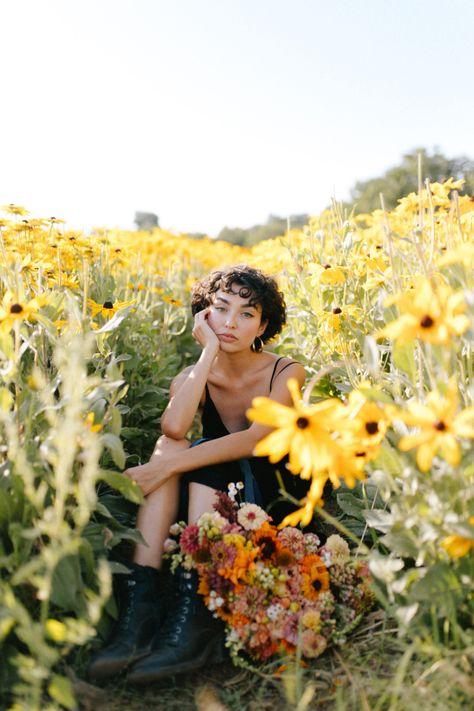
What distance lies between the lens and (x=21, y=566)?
1.57 meters

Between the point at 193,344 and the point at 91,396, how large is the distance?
11.9ft

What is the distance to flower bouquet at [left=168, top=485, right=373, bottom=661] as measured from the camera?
174 cm

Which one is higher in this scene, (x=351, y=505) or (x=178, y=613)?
(x=351, y=505)

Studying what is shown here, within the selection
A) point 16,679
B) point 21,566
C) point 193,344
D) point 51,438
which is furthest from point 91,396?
point 193,344

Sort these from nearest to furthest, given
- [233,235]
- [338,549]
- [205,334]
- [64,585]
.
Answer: [64,585], [338,549], [205,334], [233,235]

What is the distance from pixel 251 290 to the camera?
2.55 m

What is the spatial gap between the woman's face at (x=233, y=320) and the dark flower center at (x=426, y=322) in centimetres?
123

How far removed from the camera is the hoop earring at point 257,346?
271 cm

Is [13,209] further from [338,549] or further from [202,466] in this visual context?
[338,549]

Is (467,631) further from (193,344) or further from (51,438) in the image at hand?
(193,344)

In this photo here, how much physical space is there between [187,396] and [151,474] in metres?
0.35

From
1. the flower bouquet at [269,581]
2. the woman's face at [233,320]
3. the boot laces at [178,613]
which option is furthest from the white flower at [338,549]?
the woman's face at [233,320]

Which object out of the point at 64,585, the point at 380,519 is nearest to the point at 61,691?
the point at 64,585

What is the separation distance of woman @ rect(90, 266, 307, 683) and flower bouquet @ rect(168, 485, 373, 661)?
2.9 inches
